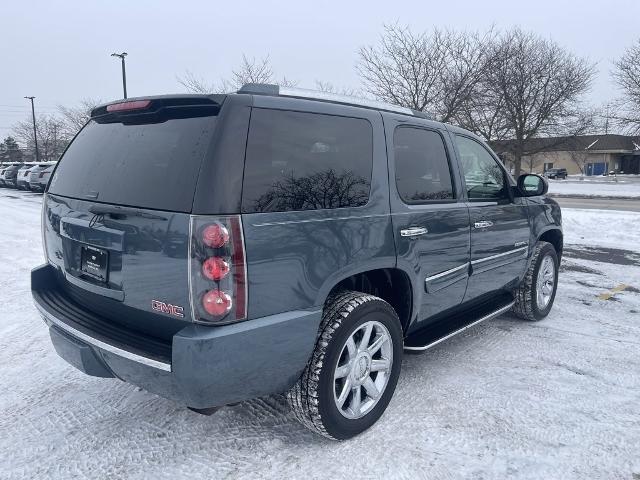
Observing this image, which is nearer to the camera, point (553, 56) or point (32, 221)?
point (32, 221)

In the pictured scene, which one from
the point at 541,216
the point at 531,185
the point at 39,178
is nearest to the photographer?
the point at 531,185

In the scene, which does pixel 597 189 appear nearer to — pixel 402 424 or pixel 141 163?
pixel 402 424

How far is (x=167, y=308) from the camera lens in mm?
2289

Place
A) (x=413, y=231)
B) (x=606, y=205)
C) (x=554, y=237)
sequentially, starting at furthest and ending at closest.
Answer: (x=606, y=205), (x=554, y=237), (x=413, y=231)

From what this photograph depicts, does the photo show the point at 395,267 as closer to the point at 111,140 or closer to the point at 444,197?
the point at 444,197

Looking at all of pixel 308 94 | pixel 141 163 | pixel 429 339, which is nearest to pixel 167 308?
pixel 141 163

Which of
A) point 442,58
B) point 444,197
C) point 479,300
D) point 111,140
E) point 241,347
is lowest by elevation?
point 479,300

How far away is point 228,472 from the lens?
2510mm

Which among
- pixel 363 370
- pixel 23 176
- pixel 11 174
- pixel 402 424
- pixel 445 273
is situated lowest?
pixel 402 424

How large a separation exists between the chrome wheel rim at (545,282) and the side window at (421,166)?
1.83m

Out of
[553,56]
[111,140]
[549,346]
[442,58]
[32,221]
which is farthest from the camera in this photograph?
[553,56]

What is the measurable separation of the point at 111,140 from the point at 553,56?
2767cm

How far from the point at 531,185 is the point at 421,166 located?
1579 millimetres

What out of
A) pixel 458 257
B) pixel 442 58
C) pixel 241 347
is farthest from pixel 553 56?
pixel 241 347
